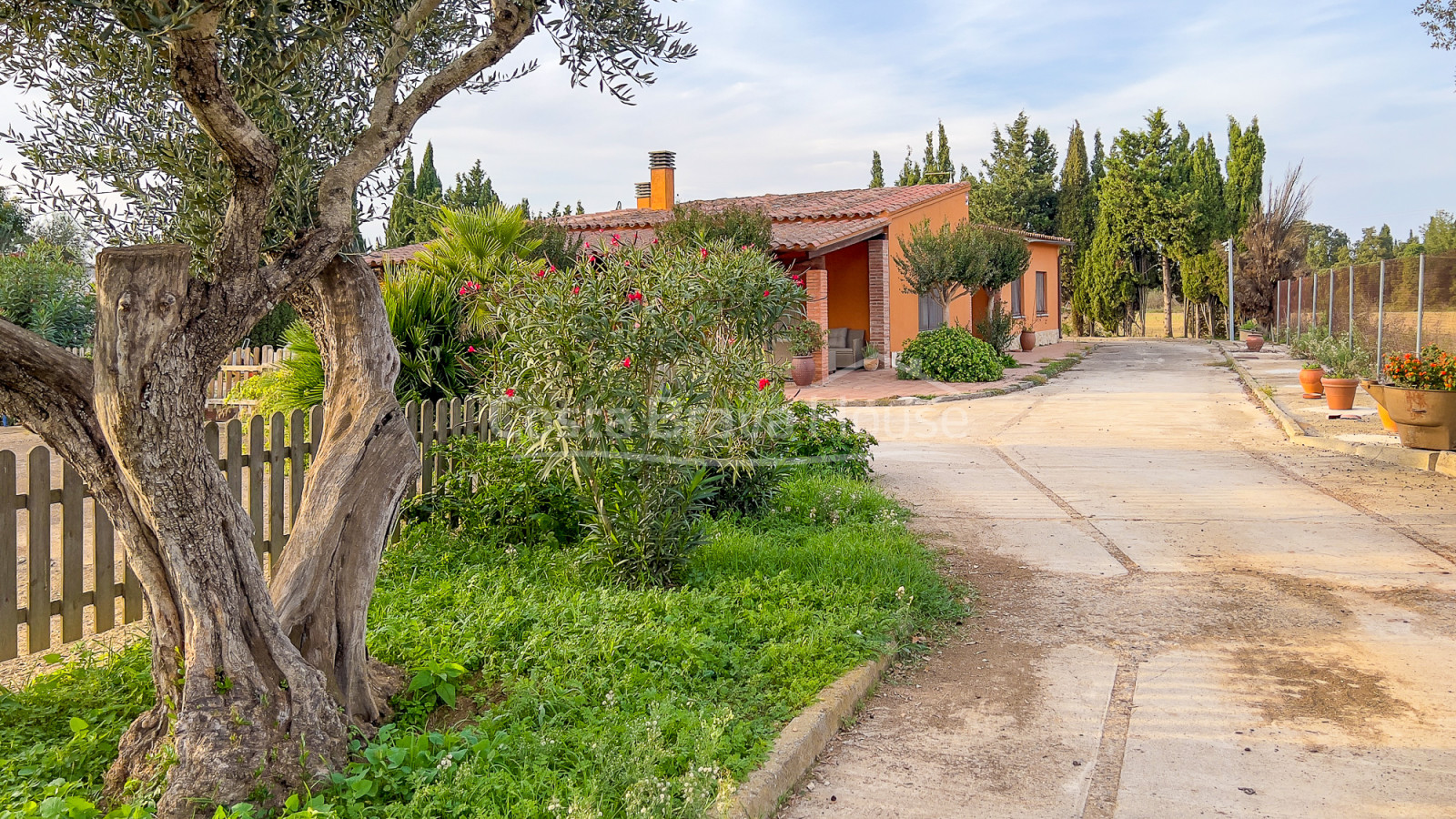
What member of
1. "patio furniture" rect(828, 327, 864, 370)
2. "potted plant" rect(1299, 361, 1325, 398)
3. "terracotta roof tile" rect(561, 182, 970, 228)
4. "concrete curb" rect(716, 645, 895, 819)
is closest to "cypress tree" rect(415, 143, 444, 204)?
"terracotta roof tile" rect(561, 182, 970, 228)

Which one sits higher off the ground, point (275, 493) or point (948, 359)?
point (948, 359)

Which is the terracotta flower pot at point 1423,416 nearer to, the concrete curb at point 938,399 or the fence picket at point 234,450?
the concrete curb at point 938,399

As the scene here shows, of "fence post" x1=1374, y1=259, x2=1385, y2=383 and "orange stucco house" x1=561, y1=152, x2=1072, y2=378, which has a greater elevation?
"orange stucco house" x1=561, y1=152, x2=1072, y2=378

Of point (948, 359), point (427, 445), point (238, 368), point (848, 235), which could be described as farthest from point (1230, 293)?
point (427, 445)

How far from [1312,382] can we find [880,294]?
8.71m

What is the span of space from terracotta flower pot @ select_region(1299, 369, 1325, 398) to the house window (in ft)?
32.1

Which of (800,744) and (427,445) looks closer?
(800,744)

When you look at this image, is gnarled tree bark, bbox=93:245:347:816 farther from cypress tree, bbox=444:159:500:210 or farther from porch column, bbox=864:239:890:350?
cypress tree, bbox=444:159:500:210

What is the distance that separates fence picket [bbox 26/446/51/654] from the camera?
4539 mm

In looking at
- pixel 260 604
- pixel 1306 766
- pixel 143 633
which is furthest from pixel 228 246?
pixel 1306 766

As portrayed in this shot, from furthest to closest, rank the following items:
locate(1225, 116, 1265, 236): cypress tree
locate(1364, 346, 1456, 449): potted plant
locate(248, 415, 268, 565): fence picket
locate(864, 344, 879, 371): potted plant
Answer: locate(1225, 116, 1265, 236): cypress tree < locate(864, 344, 879, 371): potted plant < locate(1364, 346, 1456, 449): potted plant < locate(248, 415, 268, 565): fence picket

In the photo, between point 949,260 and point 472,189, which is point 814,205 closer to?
point 949,260

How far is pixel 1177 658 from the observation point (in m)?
4.74

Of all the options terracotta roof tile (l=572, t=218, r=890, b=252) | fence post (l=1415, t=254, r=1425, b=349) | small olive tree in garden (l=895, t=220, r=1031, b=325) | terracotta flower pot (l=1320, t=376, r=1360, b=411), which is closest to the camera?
fence post (l=1415, t=254, r=1425, b=349)
